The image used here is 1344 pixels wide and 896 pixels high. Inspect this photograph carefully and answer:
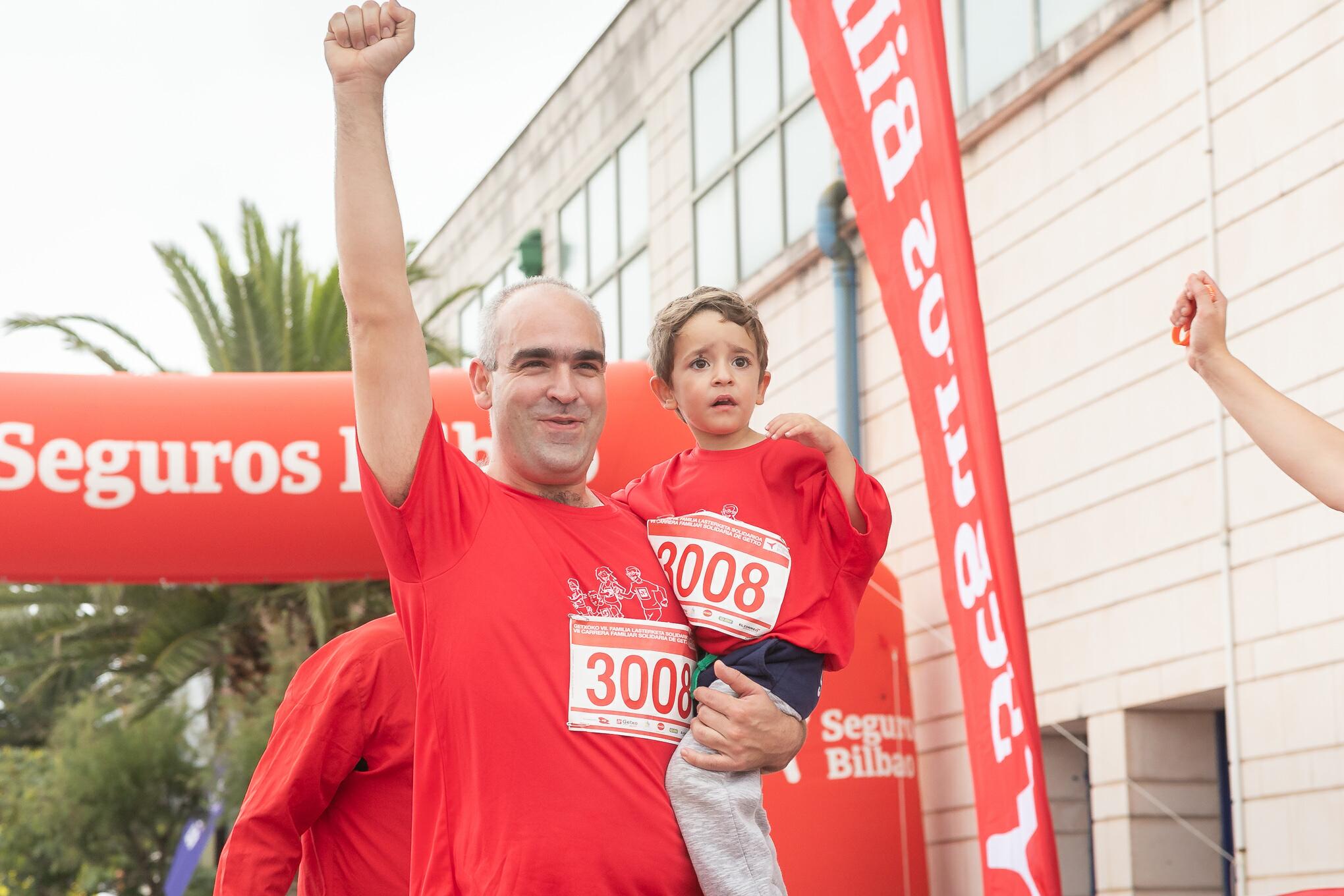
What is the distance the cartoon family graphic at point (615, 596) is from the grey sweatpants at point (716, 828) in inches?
10.2

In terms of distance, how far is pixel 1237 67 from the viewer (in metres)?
7.19

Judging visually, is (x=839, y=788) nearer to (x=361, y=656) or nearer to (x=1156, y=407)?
(x=1156, y=407)

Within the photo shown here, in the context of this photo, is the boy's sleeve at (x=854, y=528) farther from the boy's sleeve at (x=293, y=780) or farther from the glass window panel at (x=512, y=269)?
the glass window panel at (x=512, y=269)

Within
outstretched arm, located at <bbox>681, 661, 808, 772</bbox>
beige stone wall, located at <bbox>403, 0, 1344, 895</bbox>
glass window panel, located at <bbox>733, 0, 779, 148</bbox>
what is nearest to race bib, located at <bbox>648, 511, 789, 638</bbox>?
outstretched arm, located at <bbox>681, 661, 808, 772</bbox>

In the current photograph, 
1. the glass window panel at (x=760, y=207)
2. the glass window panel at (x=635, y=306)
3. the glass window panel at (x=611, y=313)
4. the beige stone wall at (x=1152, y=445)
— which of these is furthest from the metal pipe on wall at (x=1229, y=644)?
the glass window panel at (x=611, y=313)

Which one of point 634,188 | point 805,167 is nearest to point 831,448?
point 805,167

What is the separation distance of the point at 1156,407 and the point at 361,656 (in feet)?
14.4

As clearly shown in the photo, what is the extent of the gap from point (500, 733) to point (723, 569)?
0.63 m

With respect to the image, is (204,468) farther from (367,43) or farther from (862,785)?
(367,43)

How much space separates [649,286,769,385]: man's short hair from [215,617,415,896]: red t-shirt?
109 cm

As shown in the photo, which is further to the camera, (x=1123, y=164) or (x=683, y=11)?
(x=683, y=11)

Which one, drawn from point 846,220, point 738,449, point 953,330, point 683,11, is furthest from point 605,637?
point 683,11

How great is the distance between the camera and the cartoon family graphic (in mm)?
3020

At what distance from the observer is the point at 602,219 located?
15375 millimetres
